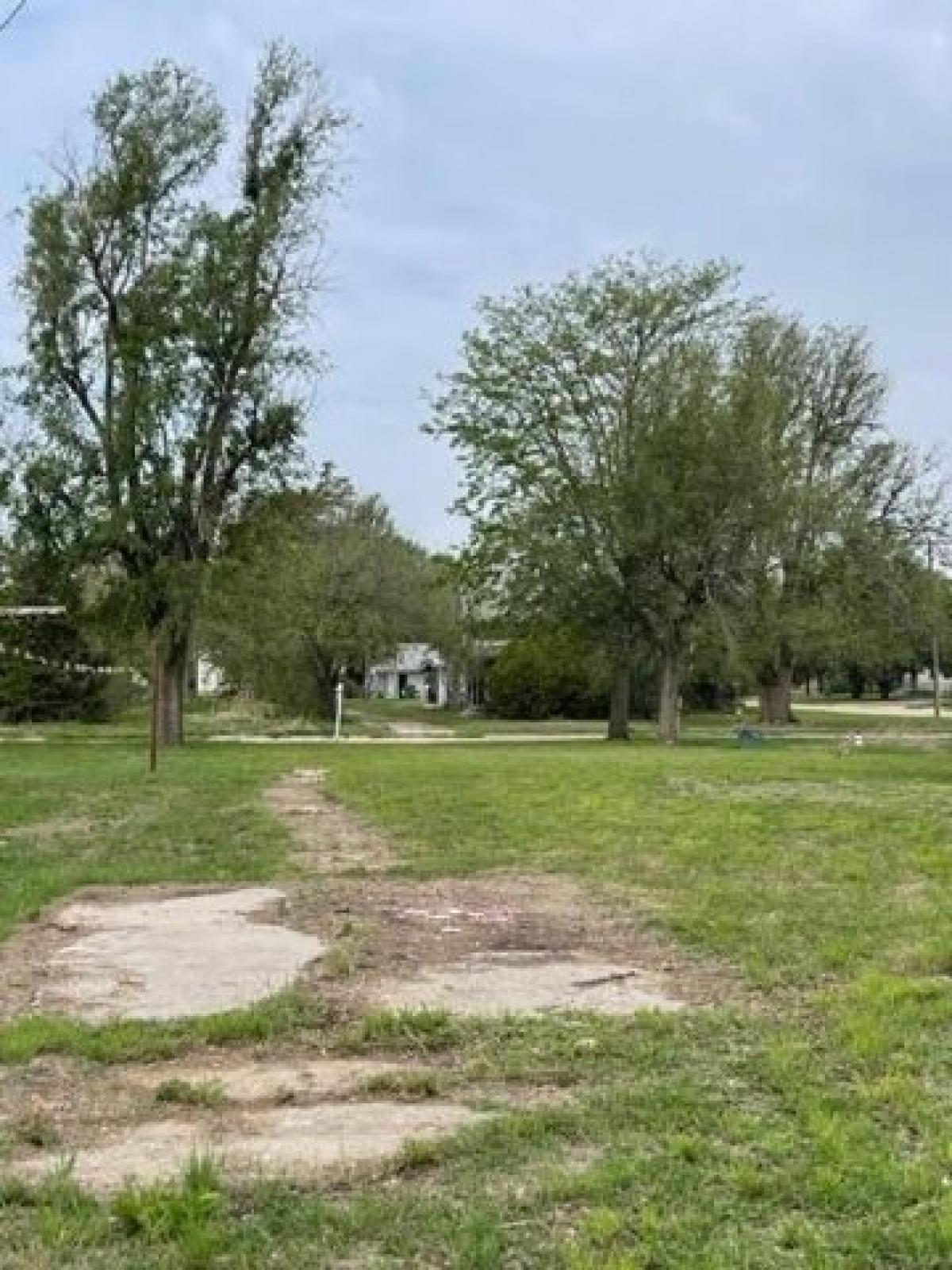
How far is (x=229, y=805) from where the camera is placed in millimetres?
13922

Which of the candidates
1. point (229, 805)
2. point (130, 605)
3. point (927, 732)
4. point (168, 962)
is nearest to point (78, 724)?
point (130, 605)

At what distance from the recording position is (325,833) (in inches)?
462

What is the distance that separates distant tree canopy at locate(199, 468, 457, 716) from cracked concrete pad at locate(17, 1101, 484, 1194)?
22.4 m

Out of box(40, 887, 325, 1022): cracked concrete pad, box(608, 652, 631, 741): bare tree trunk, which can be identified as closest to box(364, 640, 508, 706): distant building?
box(608, 652, 631, 741): bare tree trunk

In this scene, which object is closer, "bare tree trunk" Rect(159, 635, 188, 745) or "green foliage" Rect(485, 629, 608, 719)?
"bare tree trunk" Rect(159, 635, 188, 745)

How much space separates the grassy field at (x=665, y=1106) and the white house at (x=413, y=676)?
3796 centimetres

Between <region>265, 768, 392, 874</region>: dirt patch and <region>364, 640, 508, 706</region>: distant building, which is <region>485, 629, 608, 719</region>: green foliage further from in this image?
<region>265, 768, 392, 874</region>: dirt patch

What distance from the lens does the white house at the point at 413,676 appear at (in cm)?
5294

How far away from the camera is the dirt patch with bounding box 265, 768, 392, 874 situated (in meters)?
9.77

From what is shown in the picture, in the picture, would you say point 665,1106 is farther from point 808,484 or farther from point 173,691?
point 808,484

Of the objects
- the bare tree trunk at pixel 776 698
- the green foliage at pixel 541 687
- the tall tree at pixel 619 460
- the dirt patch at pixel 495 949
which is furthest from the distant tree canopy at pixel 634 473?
the dirt patch at pixel 495 949

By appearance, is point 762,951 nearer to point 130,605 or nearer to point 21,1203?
point 21,1203

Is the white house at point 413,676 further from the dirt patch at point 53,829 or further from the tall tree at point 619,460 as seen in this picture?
the dirt patch at point 53,829

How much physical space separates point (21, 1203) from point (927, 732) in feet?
102
